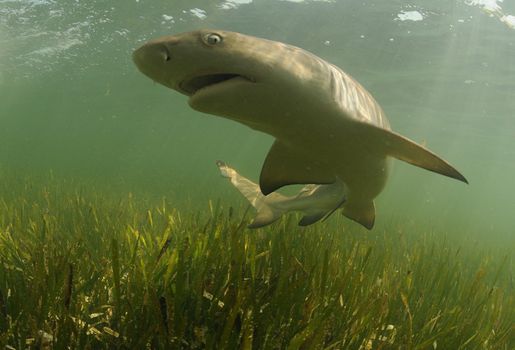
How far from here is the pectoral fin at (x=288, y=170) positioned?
4270mm

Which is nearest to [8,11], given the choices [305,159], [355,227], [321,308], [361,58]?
[361,58]

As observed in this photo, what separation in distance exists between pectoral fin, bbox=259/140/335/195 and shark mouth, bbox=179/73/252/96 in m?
1.39

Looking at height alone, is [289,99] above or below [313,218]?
above

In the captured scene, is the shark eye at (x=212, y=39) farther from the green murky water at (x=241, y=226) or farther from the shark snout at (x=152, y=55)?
the green murky water at (x=241, y=226)

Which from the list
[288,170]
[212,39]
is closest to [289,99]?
[212,39]

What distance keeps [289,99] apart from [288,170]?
1623 millimetres

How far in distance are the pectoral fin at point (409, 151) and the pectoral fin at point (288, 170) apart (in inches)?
31.9

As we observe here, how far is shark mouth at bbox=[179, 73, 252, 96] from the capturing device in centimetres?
285

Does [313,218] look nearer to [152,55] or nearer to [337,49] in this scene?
[152,55]

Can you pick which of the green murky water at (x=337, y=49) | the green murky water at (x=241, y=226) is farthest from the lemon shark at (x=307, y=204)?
the green murky water at (x=337, y=49)

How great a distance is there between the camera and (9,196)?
10930 millimetres

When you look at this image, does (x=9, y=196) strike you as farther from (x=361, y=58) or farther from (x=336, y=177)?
(x=361, y=58)

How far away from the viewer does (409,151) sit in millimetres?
3445

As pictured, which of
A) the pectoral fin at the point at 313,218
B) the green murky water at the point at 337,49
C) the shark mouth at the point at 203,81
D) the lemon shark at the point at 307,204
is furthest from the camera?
the green murky water at the point at 337,49
